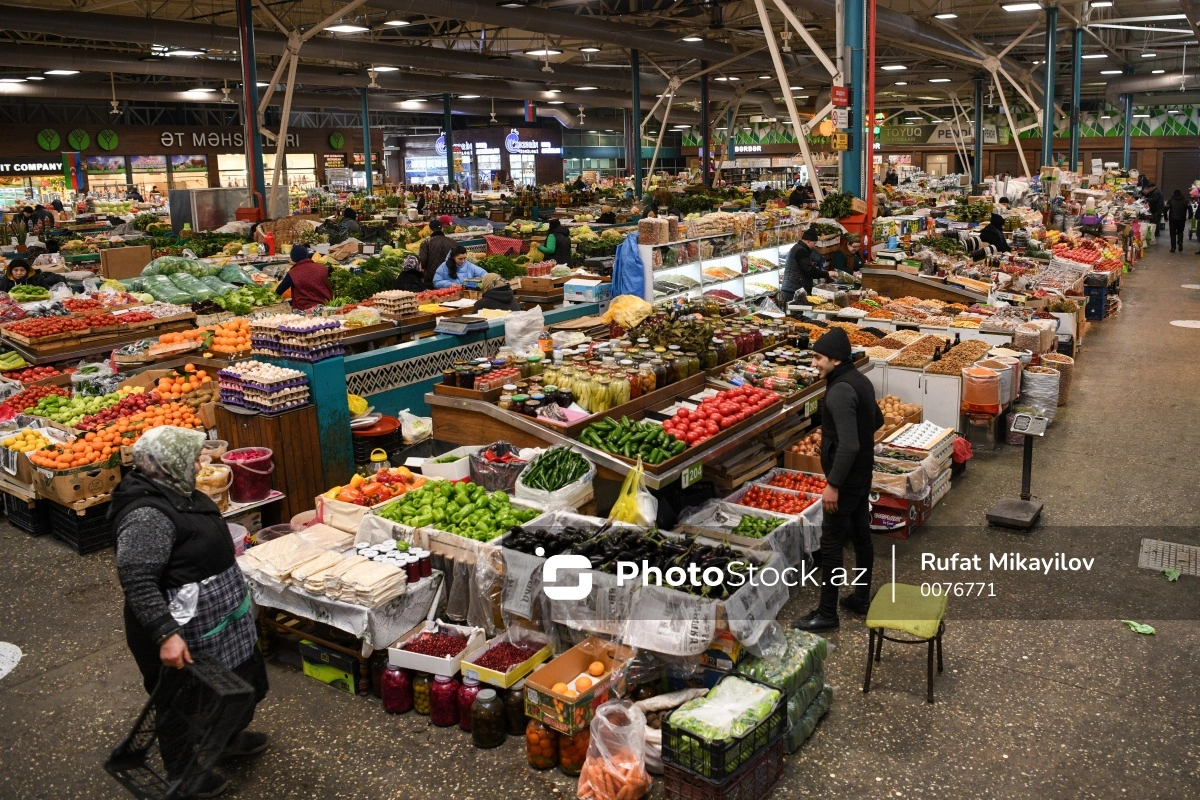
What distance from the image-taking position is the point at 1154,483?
747 cm

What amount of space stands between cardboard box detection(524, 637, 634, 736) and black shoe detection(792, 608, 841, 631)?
50.3 inches

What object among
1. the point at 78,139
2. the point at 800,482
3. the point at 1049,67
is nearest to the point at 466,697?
the point at 800,482

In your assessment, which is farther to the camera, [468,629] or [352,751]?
[468,629]

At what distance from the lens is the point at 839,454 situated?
511 centimetres

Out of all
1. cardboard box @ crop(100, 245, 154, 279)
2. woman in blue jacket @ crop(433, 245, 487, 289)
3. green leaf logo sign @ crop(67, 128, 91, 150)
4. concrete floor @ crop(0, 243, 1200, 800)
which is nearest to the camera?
concrete floor @ crop(0, 243, 1200, 800)

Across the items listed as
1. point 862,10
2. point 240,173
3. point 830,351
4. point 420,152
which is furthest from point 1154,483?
point 420,152

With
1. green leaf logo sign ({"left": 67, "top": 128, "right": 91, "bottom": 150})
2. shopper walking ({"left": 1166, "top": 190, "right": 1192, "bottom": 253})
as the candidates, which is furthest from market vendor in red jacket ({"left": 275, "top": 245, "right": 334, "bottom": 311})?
green leaf logo sign ({"left": 67, "top": 128, "right": 91, "bottom": 150})

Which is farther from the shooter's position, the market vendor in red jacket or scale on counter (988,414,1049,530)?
the market vendor in red jacket

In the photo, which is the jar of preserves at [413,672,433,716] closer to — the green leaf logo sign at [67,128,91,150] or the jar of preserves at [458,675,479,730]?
the jar of preserves at [458,675,479,730]

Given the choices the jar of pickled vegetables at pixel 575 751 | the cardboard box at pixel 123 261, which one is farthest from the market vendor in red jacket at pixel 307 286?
the jar of pickled vegetables at pixel 575 751

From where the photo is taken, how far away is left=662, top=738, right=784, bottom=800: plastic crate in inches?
142

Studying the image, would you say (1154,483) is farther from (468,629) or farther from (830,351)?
(468,629)

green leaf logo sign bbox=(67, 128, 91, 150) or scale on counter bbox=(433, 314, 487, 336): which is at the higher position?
green leaf logo sign bbox=(67, 128, 91, 150)

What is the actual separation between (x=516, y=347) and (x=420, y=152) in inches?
1523
